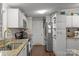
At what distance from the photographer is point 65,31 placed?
16.2ft

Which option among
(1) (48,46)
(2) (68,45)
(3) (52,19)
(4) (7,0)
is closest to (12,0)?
(4) (7,0)

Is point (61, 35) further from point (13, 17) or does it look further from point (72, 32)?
point (13, 17)

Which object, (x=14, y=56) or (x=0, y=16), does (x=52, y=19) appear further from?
(x=14, y=56)

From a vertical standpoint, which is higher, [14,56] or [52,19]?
[52,19]

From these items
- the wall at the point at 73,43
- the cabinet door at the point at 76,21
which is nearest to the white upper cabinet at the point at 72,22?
the cabinet door at the point at 76,21

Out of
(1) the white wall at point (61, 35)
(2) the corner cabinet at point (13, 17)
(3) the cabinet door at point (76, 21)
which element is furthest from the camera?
A: (3) the cabinet door at point (76, 21)

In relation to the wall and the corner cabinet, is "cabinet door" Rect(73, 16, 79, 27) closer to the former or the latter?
the wall

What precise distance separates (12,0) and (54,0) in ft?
1.43

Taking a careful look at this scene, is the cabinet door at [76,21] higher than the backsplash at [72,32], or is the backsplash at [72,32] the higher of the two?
the cabinet door at [76,21]

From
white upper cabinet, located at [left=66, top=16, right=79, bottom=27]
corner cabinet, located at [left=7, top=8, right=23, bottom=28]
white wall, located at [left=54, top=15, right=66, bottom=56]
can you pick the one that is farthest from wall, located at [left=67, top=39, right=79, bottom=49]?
corner cabinet, located at [left=7, top=8, right=23, bottom=28]

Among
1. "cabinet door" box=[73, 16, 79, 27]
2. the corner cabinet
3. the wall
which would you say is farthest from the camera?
"cabinet door" box=[73, 16, 79, 27]

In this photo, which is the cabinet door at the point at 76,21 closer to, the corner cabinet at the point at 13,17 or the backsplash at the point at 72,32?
the backsplash at the point at 72,32

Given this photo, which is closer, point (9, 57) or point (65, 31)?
point (9, 57)

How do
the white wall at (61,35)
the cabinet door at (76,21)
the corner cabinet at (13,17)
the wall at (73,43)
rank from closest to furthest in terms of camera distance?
the corner cabinet at (13,17), the wall at (73,43), the white wall at (61,35), the cabinet door at (76,21)
